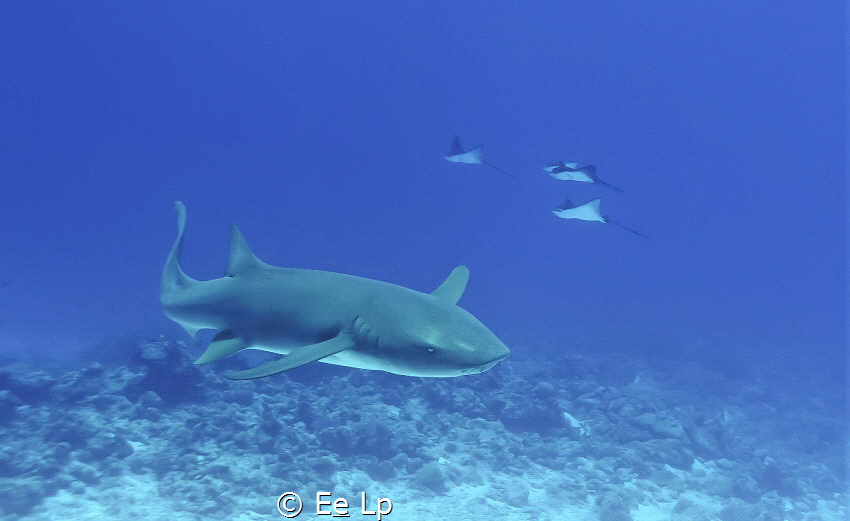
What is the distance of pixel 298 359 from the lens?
2500 millimetres

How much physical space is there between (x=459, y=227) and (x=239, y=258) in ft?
275

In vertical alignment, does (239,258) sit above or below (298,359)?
above

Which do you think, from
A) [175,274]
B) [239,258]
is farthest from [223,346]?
[175,274]

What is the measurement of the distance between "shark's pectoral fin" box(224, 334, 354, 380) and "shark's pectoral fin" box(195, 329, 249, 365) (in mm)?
765

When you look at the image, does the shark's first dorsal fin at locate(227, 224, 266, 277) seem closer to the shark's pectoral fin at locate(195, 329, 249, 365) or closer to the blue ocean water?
the shark's pectoral fin at locate(195, 329, 249, 365)

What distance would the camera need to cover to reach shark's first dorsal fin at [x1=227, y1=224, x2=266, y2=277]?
3.72 meters

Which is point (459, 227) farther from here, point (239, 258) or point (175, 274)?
point (239, 258)

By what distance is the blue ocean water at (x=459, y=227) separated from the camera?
36.3 ft

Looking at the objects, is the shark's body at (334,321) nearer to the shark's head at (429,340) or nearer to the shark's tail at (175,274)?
the shark's head at (429,340)

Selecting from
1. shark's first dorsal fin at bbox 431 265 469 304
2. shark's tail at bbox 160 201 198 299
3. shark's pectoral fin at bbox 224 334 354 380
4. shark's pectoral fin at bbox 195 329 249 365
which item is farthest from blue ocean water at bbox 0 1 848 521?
shark's pectoral fin at bbox 224 334 354 380

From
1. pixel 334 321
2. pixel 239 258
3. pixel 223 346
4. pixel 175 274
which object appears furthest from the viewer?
pixel 175 274

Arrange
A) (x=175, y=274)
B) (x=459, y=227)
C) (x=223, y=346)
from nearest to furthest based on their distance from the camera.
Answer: (x=223, y=346), (x=175, y=274), (x=459, y=227)

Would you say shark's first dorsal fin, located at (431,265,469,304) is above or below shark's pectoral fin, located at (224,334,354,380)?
above

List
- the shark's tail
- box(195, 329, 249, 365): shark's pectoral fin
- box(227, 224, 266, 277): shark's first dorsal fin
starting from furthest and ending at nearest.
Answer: the shark's tail < box(227, 224, 266, 277): shark's first dorsal fin < box(195, 329, 249, 365): shark's pectoral fin
